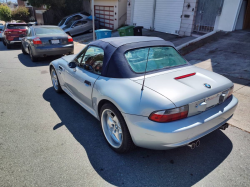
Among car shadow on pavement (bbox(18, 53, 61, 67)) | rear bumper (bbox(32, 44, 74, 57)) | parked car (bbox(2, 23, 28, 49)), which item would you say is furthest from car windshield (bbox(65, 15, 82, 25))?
rear bumper (bbox(32, 44, 74, 57))

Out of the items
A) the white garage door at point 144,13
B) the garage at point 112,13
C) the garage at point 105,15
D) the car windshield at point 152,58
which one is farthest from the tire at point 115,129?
the garage at point 105,15

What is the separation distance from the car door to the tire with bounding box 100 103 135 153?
0.50 m

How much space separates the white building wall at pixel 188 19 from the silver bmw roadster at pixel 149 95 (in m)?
8.58

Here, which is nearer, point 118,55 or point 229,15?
point 118,55

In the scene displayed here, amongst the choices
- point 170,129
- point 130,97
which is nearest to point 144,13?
point 130,97

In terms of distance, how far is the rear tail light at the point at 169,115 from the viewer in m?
2.25

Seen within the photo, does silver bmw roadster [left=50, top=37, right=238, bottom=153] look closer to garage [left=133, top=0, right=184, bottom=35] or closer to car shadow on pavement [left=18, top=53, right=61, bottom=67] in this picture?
car shadow on pavement [left=18, top=53, right=61, bottom=67]

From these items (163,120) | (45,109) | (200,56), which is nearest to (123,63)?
(163,120)

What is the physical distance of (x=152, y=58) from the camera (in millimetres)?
3148

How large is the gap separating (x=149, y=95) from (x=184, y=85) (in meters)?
0.52

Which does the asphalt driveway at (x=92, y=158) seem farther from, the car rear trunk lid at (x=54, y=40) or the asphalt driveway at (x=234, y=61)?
the car rear trunk lid at (x=54, y=40)

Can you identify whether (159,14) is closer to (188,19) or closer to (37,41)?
(188,19)

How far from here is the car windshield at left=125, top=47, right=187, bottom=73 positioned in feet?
9.71

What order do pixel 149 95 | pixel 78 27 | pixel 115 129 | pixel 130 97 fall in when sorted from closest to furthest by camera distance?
pixel 149 95
pixel 130 97
pixel 115 129
pixel 78 27
